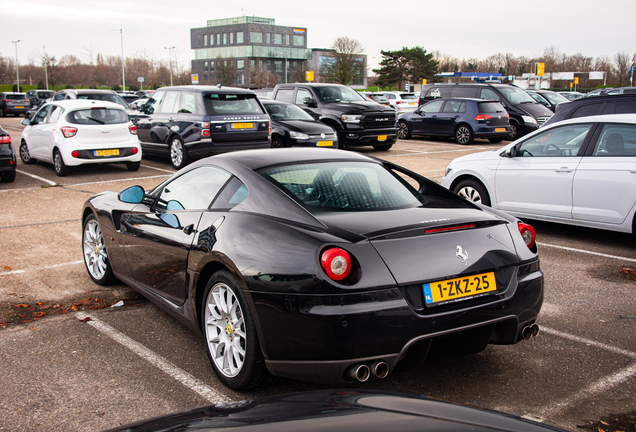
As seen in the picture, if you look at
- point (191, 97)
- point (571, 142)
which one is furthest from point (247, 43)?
point (571, 142)

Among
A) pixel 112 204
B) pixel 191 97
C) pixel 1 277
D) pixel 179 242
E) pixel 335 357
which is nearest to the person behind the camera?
pixel 335 357

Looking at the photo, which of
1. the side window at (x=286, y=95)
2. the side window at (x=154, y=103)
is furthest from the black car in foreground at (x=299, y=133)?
the side window at (x=154, y=103)

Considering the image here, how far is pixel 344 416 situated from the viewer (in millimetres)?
1674

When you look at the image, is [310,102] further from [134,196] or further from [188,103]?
[134,196]

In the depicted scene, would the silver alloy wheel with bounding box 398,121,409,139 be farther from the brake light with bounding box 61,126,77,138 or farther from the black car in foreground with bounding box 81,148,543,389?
the black car in foreground with bounding box 81,148,543,389

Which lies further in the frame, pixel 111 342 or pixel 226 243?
pixel 111 342

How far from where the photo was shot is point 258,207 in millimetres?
3430

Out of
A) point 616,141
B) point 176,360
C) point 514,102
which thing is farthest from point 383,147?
point 176,360

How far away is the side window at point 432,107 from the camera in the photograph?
71.8ft

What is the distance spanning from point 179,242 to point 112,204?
1488 mm

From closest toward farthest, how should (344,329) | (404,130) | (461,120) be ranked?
(344,329)
(461,120)
(404,130)

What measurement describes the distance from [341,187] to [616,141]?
14.8ft

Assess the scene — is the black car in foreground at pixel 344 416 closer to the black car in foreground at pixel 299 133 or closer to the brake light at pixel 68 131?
the brake light at pixel 68 131

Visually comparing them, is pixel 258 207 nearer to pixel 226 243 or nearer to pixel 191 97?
pixel 226 243
